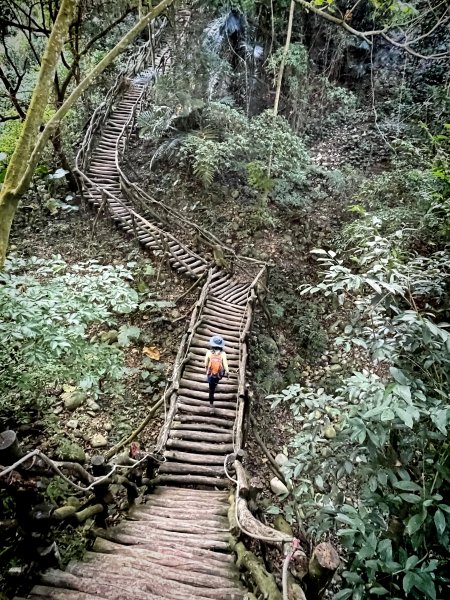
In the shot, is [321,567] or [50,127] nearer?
[321,567]

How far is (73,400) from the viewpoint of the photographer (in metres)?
8.37

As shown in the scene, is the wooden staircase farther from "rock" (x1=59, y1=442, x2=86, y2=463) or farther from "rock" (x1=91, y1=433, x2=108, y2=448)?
"rock" (x1=91, y1=433, x2=108, y2=448)

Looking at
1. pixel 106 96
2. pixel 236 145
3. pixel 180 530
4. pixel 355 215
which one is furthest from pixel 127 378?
pixel 106 96

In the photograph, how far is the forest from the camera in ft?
10.4

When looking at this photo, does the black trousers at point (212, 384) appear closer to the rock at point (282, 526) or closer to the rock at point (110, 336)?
the rock at point (282, 526)

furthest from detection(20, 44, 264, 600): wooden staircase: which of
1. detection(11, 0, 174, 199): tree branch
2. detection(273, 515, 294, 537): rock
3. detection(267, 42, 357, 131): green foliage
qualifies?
detection(267, 42, 357, 131): green foliage

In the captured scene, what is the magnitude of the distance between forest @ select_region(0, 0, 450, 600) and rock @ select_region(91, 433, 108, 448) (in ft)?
0.15

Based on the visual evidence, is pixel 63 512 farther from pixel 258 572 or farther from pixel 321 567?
pixel 321 567

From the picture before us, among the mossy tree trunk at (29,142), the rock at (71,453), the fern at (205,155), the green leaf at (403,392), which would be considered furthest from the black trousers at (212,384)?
the fern at (205,155)

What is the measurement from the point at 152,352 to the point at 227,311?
7.29 ft

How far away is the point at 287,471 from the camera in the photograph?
3.92 metres

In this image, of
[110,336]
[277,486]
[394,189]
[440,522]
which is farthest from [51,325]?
[394,189]

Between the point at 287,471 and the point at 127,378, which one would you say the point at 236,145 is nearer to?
the point at 127,378

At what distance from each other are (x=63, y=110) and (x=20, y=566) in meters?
5.57
